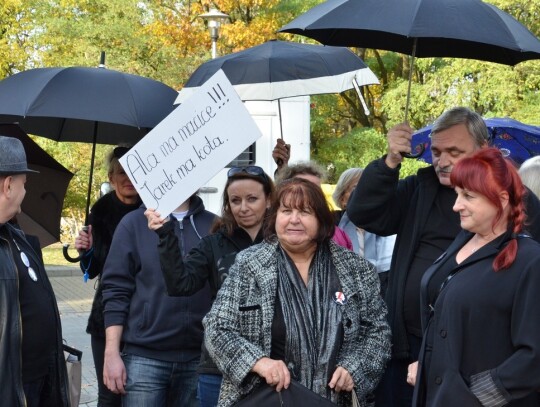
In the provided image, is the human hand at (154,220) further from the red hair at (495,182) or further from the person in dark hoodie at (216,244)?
the red hair at (495,182)

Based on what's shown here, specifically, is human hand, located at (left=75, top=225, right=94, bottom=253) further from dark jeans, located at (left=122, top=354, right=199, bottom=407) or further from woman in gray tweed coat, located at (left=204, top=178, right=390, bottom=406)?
woman in gray tweed coat, located at (left=204, top=178, right=390, bottom=406)

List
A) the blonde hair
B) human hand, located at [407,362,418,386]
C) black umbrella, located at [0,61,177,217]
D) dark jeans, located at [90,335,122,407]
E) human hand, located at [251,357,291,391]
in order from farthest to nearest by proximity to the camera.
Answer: the blonde hair → black umbrella, located at [0,61,177,217] → dark jeans, located at [90,335,122,407] → human hand, located at [407,362,418,386] → human hand, located at [251,357,291,391]

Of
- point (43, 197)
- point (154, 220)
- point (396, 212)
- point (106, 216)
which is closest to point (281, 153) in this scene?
point (106, 216)

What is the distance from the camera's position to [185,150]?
14.9 feet

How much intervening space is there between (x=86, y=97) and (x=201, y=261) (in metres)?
1.77

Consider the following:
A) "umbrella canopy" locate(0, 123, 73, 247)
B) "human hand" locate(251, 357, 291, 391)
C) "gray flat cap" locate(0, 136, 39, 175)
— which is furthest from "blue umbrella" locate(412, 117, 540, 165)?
"human hand" locate(251, 357, 291, 391)

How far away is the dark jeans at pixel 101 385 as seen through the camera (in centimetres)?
566

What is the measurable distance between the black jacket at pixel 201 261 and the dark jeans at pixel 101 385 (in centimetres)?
113

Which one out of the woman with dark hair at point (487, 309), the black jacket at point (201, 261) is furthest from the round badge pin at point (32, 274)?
the woman with dark hair at point (487, 309)

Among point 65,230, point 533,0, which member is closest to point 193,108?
point 533,0

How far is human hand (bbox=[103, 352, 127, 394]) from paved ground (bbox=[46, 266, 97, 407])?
3904mm

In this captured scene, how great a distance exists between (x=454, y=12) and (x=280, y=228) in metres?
1.35

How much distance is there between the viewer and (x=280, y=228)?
4.15 meters

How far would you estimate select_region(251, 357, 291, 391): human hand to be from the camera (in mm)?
3822
